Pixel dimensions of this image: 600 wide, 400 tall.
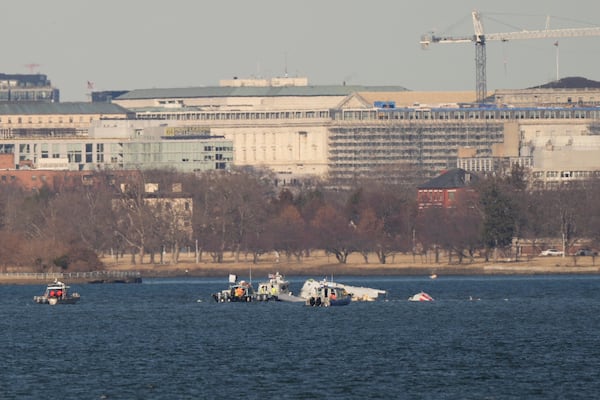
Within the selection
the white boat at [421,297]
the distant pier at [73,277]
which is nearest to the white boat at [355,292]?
the white boat at [421,297]

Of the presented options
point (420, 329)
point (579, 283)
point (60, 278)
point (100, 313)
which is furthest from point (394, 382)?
point (60, 278)

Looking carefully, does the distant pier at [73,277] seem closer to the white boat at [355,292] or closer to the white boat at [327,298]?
the white boat at [355,292]

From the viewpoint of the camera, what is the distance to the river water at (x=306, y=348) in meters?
96.1

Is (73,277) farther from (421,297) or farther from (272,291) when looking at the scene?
(421,297)

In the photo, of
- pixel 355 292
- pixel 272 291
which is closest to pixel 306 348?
pixel 355 292

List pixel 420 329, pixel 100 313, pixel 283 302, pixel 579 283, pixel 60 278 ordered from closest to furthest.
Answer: pixel 420 329 → pixel 100 313 → pixel 283 302 → pixel 579 283 → pixel 60 278

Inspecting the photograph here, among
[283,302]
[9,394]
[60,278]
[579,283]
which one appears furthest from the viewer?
[60,278]

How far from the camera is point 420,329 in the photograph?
5022 inches

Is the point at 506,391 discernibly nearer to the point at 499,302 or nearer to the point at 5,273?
the point at 499,302

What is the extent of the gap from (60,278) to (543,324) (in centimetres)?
6954

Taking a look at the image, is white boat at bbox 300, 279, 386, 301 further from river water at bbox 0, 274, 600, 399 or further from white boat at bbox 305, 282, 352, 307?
white boat at bbox 305, 282, 352, 307

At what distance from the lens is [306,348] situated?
114 meters

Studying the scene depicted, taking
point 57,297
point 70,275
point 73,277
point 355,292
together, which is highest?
point 70,275

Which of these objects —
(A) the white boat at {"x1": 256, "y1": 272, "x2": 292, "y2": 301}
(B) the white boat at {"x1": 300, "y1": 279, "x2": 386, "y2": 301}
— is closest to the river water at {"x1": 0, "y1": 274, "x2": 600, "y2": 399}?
(B) the white boat at {"x1": 300, "y1": 279, "x2": 386, "y2": 301}
